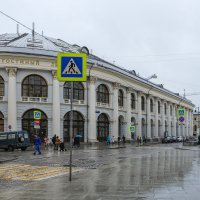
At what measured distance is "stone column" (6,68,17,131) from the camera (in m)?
47.3

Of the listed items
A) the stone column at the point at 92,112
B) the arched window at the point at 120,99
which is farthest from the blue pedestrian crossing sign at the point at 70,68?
the arched window at the point at 120,99

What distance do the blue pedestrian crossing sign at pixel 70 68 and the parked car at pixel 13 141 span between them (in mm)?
27668

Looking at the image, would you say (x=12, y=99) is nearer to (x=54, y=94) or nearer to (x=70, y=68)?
(x=54, y=94)

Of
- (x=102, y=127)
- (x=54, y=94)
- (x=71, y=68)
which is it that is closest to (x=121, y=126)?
(x=102, y=127)

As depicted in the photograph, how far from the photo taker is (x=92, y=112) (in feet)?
179

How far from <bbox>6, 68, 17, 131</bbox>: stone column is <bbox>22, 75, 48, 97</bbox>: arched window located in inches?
66.6

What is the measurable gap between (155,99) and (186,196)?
72.6m

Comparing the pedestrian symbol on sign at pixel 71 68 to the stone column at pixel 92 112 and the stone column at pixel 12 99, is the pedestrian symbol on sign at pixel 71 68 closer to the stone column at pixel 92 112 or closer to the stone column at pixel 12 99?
the stone column at pixel 12 99

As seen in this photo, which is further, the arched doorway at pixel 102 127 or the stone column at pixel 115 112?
the stone column at pixel 115 112

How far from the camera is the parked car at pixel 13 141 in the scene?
38656 mm

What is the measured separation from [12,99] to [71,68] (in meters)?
37.0

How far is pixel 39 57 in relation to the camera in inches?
1933

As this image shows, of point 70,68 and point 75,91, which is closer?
point 70,68

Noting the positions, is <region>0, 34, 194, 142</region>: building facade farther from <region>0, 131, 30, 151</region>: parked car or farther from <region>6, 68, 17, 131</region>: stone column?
<region>0, 131, 30, 151</region>: parked car
